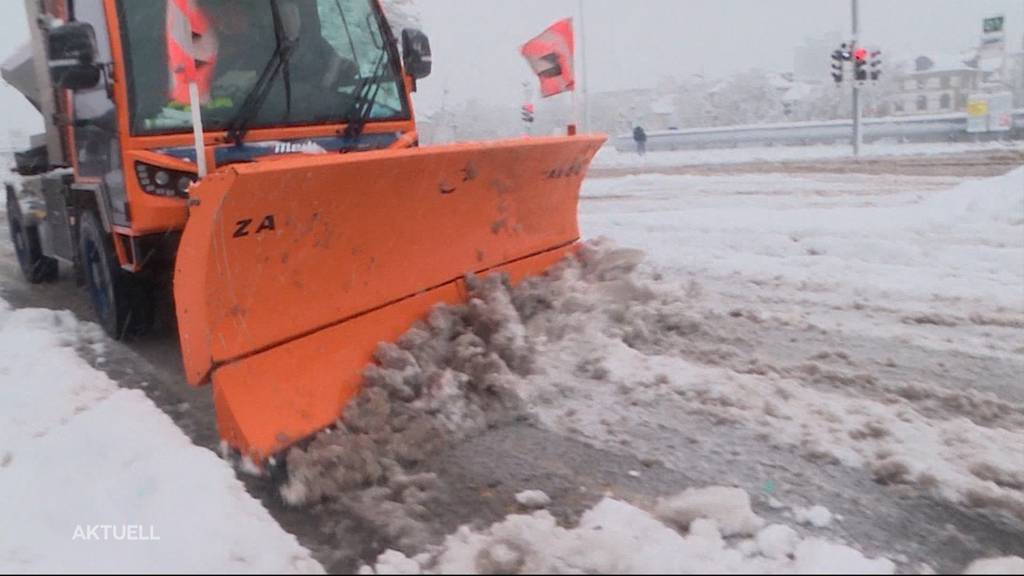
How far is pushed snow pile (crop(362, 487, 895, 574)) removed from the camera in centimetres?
243

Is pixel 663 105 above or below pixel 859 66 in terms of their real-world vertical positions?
above

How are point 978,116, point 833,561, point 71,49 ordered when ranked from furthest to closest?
point 978,116
point 71,49
point 833,561

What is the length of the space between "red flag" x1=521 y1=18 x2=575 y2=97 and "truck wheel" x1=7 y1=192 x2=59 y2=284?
5302 millimetres

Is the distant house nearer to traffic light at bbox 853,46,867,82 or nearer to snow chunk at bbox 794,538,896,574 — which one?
traffic light at bbox 853,46,867,82

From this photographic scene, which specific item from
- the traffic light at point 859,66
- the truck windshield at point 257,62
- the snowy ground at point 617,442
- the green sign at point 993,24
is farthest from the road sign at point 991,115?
the truck windshield at point 257,62

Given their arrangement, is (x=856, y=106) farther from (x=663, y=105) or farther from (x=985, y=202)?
A: (x=663, y=105)

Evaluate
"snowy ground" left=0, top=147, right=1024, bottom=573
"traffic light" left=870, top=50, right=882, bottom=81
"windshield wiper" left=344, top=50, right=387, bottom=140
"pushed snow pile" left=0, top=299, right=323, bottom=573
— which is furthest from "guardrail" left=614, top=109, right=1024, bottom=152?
"pushed snow pile" left=0, top=299, right=323, bottom=573

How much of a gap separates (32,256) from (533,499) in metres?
7.34

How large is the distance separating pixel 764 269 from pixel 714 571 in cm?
521

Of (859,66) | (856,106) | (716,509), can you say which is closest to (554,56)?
(716,509)

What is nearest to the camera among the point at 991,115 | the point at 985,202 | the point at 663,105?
the point at 985,202

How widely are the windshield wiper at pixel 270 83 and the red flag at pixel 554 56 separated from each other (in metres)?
1.75

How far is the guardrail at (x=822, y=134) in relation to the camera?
2881 centimetres

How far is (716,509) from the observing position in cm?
276
